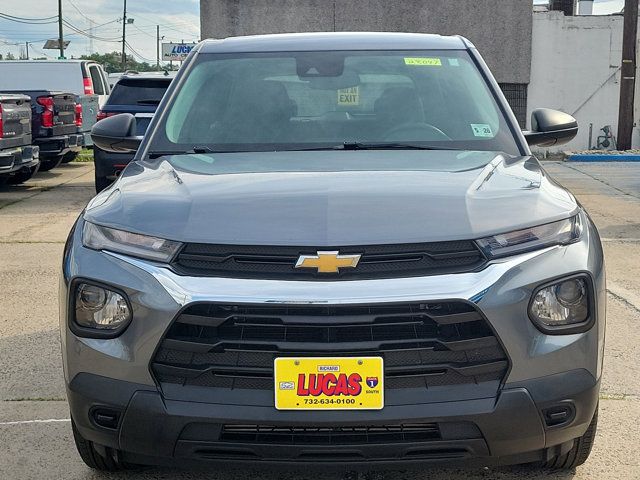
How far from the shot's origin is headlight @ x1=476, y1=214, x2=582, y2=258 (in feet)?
8.80

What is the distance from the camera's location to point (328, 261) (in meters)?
2.62

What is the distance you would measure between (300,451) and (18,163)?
10.6m

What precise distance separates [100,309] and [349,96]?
5.86ft

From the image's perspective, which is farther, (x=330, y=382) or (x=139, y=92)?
(x=139, y=92)

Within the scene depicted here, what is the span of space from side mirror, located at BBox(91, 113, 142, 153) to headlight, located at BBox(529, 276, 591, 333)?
7.50 ft

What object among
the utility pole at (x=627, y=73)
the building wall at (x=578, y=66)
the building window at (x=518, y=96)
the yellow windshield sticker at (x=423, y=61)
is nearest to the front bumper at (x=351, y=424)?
the yellow windshield sticker at (x=423, y=61)

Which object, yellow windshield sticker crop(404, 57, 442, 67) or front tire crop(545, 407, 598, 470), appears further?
yellow windshield sticker crop(404, 57, 442, 67)

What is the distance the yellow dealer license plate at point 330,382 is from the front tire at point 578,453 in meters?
0.91

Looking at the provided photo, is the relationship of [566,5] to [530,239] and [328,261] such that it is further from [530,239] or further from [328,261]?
[328,261]

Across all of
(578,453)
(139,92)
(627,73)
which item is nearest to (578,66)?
(627,73)

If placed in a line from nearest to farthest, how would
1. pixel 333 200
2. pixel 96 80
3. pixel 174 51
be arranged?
pixel 333 200 → pixel 96 80 → pixel 174 51

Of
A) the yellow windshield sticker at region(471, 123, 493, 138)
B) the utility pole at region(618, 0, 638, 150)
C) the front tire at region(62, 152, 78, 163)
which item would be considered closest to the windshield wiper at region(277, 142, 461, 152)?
the yellow windshield sticker at region(471, 123, 493, 138)

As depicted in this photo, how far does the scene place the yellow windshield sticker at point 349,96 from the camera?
4031mm

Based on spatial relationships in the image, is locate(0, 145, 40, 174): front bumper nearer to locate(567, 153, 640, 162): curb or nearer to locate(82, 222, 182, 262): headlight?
locate(82, 222, 182, 262): headlight
